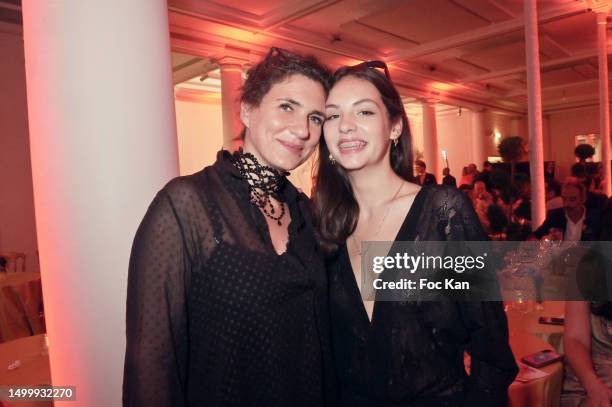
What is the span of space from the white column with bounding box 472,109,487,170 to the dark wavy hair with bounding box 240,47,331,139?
1484cm

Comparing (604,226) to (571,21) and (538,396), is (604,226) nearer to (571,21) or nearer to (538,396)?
(538,396)

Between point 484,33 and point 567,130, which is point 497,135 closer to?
point 567,130

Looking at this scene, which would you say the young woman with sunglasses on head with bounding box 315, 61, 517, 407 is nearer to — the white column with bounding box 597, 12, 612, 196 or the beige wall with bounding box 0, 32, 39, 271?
the beige wall with bounding box 0, 32, 39, 271

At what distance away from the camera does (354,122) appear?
64.2 inches

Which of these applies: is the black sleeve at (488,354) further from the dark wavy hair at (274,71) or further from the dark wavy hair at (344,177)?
the dark wavy hair at (274,71)

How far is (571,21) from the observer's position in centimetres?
796

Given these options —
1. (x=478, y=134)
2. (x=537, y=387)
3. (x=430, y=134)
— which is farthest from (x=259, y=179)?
(x=478, y=134)

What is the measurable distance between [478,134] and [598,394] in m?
14.7

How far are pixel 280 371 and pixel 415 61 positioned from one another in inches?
380

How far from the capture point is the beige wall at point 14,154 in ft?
20.8

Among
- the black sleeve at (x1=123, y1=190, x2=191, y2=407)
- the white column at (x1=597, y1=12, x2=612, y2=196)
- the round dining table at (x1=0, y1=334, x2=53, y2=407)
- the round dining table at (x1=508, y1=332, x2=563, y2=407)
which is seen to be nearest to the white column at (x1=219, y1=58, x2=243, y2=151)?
the round dining table at (x1=0, y1=334, x2=53, y2=407)

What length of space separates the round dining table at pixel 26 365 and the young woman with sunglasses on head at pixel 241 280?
135 cm

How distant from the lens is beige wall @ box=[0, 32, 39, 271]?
634 centimetres

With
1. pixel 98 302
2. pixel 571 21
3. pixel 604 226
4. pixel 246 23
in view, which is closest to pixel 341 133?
pixel 98 302
